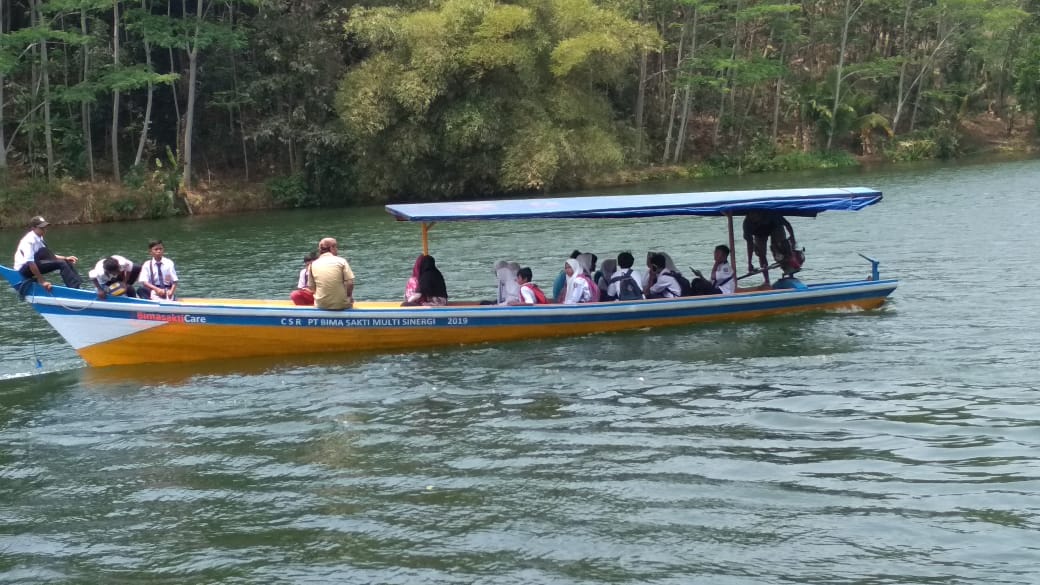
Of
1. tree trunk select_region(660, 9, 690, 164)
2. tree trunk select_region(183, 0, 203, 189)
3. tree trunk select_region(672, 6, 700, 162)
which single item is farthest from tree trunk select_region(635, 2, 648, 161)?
tree trunk select_region(183, 0, 203, 189)

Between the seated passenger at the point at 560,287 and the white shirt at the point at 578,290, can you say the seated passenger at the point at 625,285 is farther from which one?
the seated passenger at the point at 560,287

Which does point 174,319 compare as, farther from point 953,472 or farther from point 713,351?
point 953,472

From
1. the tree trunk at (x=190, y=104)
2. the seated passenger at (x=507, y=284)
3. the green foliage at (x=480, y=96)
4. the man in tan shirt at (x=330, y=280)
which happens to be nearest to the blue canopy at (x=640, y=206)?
the seated passenger at (x=507, y=284)

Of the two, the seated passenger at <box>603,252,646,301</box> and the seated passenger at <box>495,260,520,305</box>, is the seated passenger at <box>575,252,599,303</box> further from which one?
the seated passenger at <box>495,260,520,305</box>

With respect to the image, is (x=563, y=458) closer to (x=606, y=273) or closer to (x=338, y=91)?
(x=606, y=273)

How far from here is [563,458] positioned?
10.9 metres

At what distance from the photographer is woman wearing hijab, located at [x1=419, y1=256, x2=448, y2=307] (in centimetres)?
1623

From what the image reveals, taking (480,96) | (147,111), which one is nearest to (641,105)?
(480,96)

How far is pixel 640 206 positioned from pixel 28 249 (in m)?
9.46

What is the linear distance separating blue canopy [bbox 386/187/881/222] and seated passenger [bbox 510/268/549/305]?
91 centimetres

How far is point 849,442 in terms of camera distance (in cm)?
1103

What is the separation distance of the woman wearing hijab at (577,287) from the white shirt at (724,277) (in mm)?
2336

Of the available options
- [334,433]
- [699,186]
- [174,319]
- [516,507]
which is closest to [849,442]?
[516,507]

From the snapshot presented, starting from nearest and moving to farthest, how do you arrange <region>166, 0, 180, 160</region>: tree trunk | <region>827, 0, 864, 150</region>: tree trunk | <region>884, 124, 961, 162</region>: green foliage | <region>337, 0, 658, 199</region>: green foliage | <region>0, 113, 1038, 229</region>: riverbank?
<region>0, 113, 1038, 229</region>: riverbank → <region>337, 0, 658, 199</region>: green foliage → <region>166, 0, 180, 160</region>: tree trunk → <region>884, 124, 961, 162</region>: green foliage → <region>827, 0, 864, 150</region>: tree trunk
